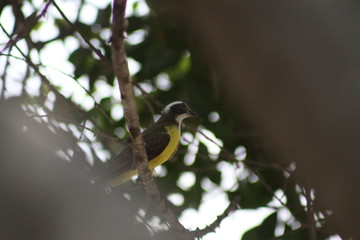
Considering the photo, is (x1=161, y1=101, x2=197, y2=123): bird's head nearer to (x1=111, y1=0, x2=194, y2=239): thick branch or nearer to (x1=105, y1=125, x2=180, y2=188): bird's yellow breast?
(x1=105, y1=125, x2=180, y2=188): bird's yellow breast

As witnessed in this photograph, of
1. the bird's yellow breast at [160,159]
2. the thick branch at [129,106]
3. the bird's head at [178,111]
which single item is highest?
the bird's head at [178,111]

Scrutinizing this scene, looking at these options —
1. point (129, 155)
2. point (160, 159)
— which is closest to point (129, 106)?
point (129, 155)

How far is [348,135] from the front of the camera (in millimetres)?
729

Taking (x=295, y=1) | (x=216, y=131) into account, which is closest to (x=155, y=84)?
(x=216, y=131)

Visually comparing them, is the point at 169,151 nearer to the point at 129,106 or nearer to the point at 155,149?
the point at 155,149

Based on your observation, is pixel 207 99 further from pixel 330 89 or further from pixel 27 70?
pixel 330 89

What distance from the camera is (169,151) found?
4422 mm

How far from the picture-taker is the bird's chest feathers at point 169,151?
14.4ft

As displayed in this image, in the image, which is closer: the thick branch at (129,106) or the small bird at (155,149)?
the thick branch at (129,106)

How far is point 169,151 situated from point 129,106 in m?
2.42

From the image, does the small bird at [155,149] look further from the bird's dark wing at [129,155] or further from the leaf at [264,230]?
the leaf at [264,230]

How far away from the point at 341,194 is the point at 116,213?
1.82 m

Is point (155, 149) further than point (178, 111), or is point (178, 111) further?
point (178, 111)

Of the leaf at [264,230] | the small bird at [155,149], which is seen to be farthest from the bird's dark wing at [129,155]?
the leaf at [264,230]
